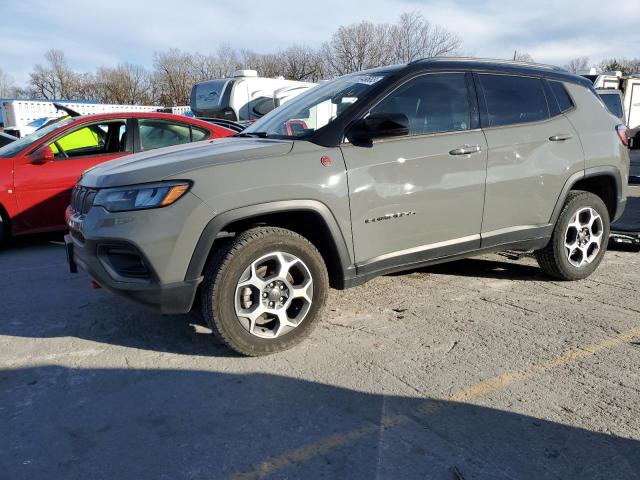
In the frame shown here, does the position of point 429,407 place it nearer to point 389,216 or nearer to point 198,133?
point 389,216

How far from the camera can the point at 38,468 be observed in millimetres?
2350

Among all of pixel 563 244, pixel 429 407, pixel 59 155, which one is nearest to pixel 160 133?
pixel 59 155

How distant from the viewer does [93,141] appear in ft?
22.1

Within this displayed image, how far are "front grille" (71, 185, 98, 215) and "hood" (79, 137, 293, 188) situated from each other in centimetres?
5

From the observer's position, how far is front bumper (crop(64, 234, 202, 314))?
310 cm

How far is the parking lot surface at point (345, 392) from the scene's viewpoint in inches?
93.6

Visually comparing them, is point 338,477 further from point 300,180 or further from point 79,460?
point 300,180

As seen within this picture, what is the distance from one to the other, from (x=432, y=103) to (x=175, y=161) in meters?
1.92

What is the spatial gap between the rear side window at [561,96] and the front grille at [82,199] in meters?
3.76

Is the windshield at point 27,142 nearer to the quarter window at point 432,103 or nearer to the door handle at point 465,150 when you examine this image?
the quarter window at point 432,103

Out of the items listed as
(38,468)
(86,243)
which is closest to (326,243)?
(86,243)

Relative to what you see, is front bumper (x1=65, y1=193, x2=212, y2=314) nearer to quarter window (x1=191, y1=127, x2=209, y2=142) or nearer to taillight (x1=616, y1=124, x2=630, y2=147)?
taillight (x1=616, y1=124, x2=630, y2=147)

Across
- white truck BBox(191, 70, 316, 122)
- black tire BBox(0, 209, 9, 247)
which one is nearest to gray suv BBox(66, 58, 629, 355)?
black tire BBox(0, 209, 9, 247)

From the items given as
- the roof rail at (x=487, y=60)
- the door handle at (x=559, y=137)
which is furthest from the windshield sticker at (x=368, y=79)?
the door handle at (x=559, y=137)
